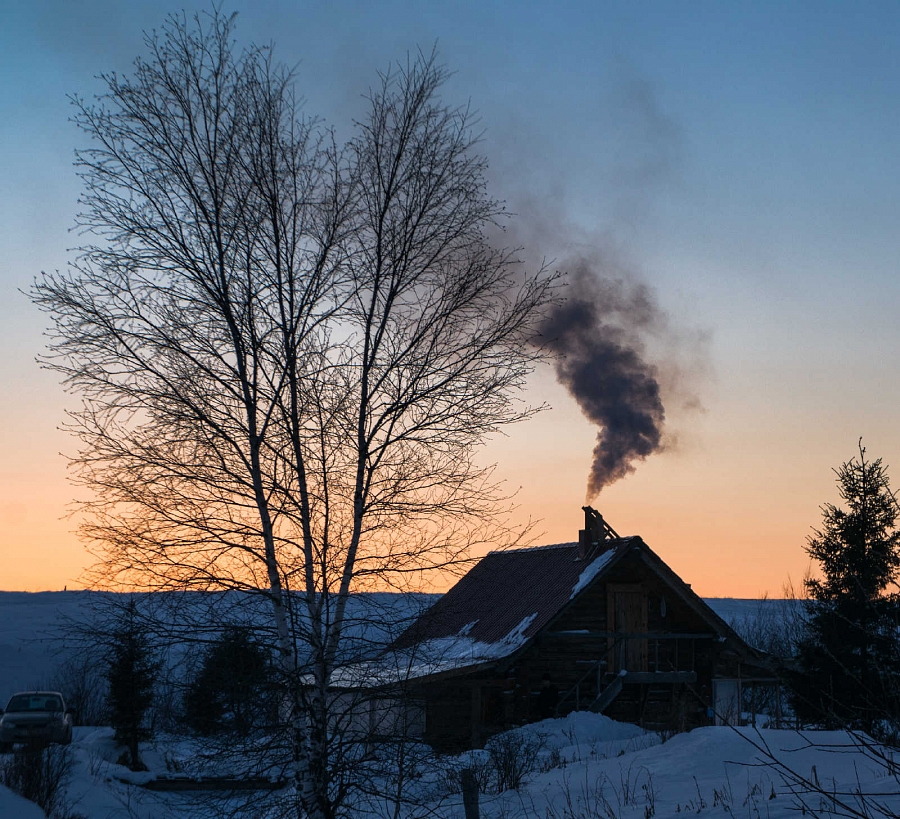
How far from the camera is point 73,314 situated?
1171 cm

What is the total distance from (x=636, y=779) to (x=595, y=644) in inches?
566

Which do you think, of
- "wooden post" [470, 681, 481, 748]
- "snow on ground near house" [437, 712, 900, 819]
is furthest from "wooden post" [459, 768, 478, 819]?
"wooden post" [470, 681, 481, 748]

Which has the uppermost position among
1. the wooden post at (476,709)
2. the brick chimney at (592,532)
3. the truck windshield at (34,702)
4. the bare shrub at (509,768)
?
the brick chimney at (592,532)

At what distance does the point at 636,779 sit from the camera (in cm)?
1239

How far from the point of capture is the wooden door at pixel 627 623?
1051 inches

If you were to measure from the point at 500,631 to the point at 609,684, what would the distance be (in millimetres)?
3480

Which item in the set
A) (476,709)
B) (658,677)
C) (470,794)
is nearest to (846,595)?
(658,677)

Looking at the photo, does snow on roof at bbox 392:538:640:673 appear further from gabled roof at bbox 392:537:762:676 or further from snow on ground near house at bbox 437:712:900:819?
snow on ground near house at bbox 437:712:900:819

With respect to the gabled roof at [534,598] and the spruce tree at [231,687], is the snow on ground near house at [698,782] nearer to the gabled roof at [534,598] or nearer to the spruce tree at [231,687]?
the spruce tree at [231,687]

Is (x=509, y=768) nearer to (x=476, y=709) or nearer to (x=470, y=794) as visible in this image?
(x=470, y=794)

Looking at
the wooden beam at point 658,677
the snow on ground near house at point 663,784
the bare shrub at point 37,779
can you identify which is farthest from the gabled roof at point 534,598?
the bare shrub at point 37,779

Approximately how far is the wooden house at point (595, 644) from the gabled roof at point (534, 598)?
1.7 inches

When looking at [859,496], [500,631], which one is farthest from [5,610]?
[859,496]

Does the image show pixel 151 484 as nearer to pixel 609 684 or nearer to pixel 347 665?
pixel 347 665
